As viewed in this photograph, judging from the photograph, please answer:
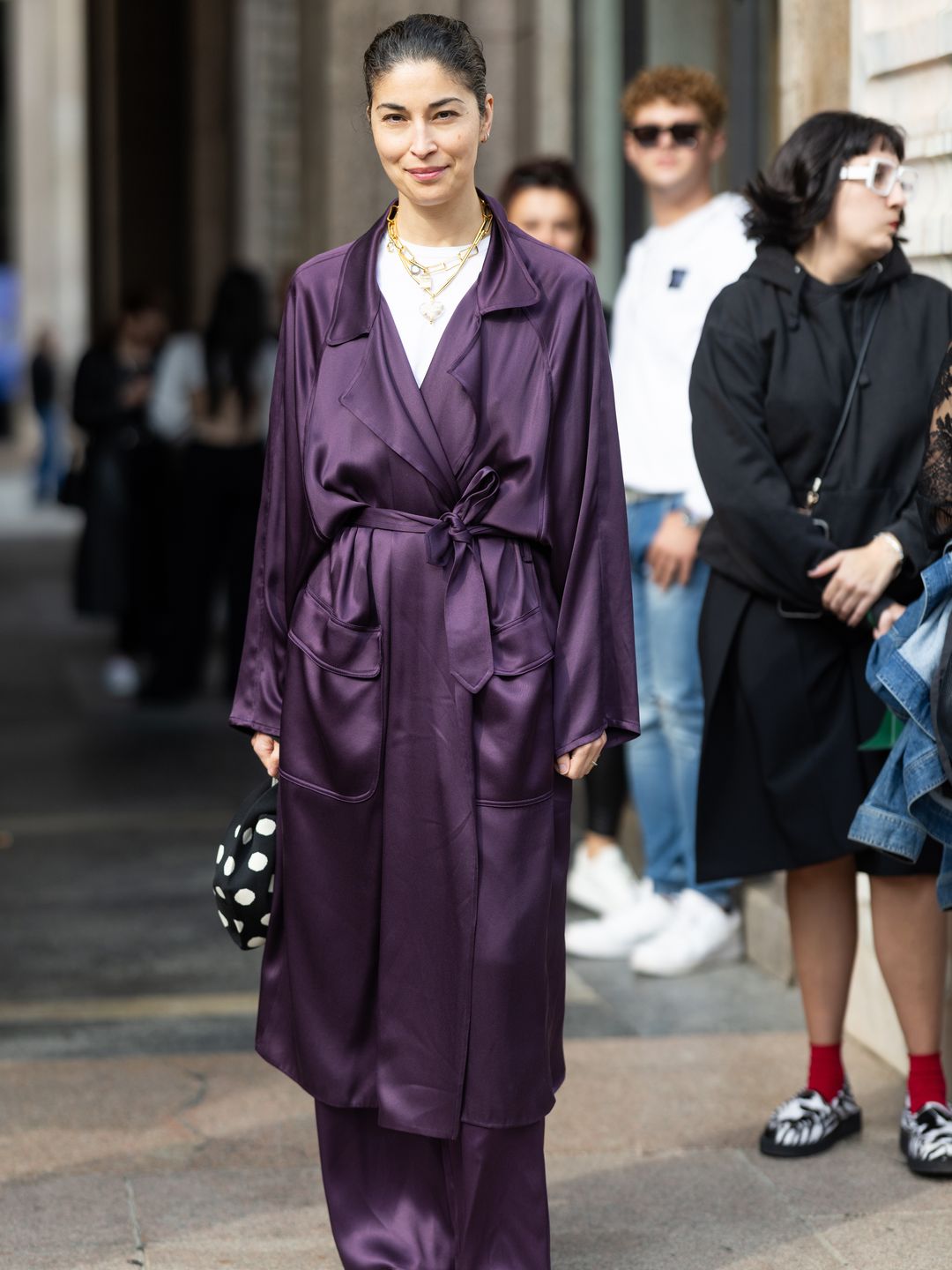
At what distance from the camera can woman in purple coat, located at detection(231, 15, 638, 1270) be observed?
327 centimetres

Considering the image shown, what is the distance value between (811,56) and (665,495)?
3.95ft

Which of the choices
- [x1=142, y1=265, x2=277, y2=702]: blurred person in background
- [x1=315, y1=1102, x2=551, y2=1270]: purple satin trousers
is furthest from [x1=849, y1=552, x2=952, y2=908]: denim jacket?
[x1=142, y1=265, x2=277, y2=702]: blurred person in background

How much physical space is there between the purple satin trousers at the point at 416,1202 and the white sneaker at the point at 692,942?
2144mm

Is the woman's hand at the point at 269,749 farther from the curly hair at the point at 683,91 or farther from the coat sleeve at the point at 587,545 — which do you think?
the curly hair at the point at 683,91

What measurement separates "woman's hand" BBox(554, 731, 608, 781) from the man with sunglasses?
217cm

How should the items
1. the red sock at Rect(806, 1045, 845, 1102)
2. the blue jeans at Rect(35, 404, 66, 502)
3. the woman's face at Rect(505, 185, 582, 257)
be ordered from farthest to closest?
the blue jeans at Rect(35, 404, 66, 502)
the woman's face at Rect(505, 185, 582, 257)
the red sock at Rect(806, 1045, 845, 1102)

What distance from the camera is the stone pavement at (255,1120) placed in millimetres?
3816

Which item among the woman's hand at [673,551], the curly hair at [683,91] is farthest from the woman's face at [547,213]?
the woman's hand at [673,551]

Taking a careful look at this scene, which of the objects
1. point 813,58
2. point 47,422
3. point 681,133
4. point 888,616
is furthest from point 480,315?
point 47,422

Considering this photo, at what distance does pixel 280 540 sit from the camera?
3.45 metres

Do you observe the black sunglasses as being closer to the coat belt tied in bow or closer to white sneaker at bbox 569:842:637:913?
white sneaker at bbox 569:842:637:913

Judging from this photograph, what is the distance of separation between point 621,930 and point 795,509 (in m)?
2.00

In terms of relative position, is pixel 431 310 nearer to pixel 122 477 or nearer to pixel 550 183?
pixel 550 183

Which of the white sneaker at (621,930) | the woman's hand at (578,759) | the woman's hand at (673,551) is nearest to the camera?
the woman's hand at (578,759)
